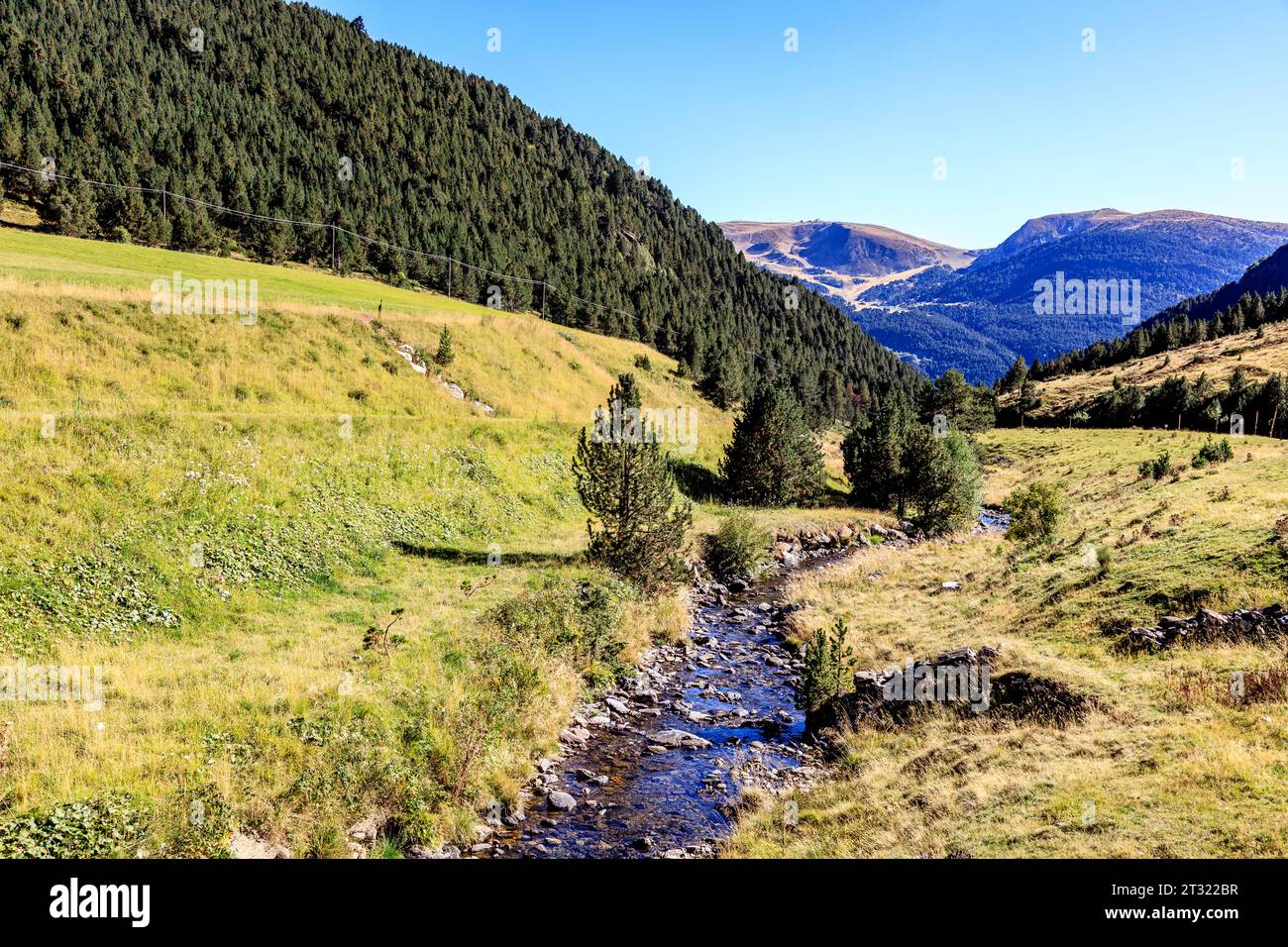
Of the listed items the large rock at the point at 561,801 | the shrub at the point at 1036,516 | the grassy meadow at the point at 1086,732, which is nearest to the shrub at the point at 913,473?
the shrub at the point at 1036,516

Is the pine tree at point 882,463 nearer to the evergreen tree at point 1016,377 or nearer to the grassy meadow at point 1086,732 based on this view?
the grassy meadow at point 1086,732

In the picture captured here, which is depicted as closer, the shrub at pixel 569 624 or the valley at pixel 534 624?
the valley at pixel 534 624

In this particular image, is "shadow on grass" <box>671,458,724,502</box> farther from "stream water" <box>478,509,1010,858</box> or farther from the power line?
the power line

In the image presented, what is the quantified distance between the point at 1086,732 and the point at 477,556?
2512 centimetres

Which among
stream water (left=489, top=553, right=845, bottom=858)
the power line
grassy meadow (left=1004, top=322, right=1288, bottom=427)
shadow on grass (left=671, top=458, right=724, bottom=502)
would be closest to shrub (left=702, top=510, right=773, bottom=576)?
stream water (left=489, top=553, right=845, bottom=858)

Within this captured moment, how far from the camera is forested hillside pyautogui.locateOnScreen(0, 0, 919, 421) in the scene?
9131 centimetres

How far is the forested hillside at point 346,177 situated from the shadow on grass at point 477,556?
190 feet

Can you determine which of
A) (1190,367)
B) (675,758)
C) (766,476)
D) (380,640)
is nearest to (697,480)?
(766,476)

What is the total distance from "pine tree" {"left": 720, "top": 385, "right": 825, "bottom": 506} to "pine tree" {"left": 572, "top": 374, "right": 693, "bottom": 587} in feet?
78.1

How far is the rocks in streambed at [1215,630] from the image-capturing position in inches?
686

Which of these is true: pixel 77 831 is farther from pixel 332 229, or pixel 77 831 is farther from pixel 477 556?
pixel 332 229

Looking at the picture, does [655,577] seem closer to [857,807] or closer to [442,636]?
[442,636]

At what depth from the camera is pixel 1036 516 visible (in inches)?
1561
